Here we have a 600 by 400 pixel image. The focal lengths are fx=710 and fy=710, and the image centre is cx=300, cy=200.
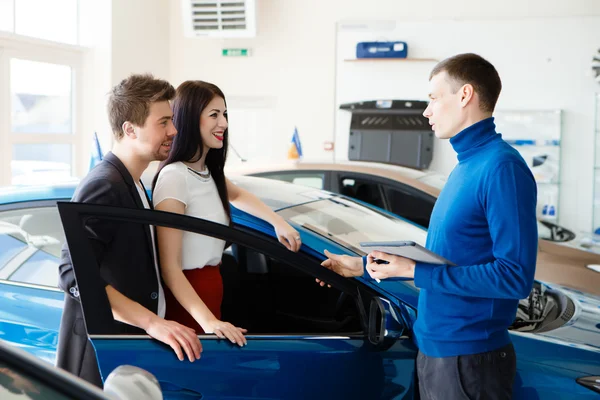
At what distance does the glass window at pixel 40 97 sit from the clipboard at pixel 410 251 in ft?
15.9

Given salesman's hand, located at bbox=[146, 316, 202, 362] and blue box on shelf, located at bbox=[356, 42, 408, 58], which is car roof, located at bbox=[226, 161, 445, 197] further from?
blue box on shelf, located at bbox=[356, 42, 408, 58]

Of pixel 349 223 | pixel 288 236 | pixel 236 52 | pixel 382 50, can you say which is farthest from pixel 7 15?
pixel 288 236

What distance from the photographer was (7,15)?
5.56 metres

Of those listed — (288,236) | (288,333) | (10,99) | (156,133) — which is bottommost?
(288,333)

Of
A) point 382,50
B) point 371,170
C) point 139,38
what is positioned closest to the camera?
point 371,170

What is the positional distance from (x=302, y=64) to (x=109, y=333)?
5.67 metres

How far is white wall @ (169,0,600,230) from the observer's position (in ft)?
21.0

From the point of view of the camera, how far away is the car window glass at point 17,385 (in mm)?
871

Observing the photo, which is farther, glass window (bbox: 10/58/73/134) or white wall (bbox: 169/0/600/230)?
white wall (bbox: 169/0/600/230)

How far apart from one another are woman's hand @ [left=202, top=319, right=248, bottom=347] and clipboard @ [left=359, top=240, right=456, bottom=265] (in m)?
0.41

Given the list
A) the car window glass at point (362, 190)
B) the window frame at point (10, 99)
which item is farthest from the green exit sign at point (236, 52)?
the car window glass at point (362, 190)

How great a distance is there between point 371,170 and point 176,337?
249 cm

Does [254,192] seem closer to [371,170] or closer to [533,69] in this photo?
[371,170]

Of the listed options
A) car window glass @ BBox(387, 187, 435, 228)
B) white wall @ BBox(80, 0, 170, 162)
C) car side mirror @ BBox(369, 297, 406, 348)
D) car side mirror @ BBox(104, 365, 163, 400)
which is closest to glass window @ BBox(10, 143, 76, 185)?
white wall @ BBox(80, 0, 170, 162)
